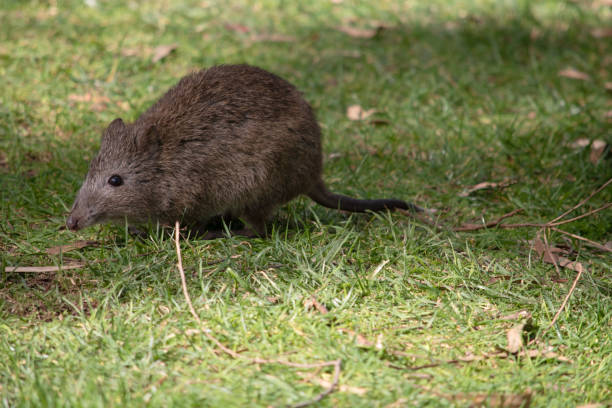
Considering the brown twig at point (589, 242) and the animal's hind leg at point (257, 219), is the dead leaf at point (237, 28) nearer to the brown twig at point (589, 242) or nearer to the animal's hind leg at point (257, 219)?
the animal's hind leg at point (257, 219)

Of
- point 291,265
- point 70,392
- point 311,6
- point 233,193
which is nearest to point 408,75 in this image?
point 311,6

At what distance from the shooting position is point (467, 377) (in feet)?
10.3

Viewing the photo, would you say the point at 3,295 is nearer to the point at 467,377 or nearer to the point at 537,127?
the point at 467,377

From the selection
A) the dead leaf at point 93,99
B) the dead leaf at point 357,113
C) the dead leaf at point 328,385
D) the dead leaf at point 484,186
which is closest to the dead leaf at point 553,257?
the dead leaf at point 484,186

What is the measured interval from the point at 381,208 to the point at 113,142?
1.90 metres

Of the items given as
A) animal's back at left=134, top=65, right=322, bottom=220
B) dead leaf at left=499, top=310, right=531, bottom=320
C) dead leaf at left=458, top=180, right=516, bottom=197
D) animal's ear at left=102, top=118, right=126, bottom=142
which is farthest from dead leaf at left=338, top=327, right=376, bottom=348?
dead leaf at left=458, top=180, right=516, bottom=197

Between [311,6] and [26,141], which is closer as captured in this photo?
[26,141]

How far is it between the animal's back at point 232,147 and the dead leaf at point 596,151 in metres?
2.60

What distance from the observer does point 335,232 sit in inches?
186

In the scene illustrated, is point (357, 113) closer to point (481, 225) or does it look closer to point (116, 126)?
point (481, 225)

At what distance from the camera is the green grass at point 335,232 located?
3.12 meters

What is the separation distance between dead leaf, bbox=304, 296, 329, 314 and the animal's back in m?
1.13

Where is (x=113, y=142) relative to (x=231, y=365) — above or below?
above

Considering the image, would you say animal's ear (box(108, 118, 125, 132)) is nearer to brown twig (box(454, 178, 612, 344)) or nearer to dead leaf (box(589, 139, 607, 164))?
brown twig (box(454, 178, 612, 344))
